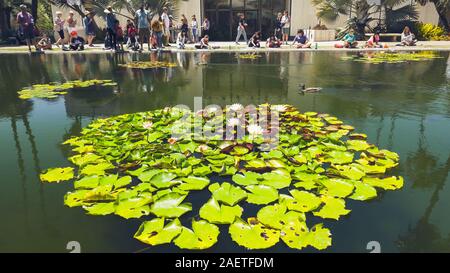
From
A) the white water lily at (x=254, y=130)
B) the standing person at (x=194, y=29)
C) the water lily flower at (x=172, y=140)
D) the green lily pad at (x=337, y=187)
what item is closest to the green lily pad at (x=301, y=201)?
the green lily pad at (x=337, y=187)

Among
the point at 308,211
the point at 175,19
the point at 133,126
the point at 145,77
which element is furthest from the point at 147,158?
the point at 175,19

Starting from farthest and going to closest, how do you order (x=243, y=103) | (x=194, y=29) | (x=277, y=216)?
(x=194, y=29) → (x=243, y=103) → (x=277, y=216)

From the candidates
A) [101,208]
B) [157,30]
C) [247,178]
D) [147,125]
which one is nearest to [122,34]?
[157,30]

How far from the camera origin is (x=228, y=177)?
3418 mm

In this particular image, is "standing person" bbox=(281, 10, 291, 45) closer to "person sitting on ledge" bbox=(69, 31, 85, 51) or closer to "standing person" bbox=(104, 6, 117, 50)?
"standing person" bbox=(104, 6, 117, 50)

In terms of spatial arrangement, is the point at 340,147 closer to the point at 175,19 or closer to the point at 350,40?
the point at 350,40

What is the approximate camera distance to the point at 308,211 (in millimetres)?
2779

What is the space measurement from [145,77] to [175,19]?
44.5 feet

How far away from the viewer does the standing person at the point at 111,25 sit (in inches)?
597

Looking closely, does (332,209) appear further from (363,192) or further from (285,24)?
(285,24)

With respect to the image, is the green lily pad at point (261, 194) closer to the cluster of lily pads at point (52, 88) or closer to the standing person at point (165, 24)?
the cluster of lily pads at point (52, 88)

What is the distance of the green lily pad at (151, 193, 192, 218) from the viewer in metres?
2.71

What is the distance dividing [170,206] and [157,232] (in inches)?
13.4

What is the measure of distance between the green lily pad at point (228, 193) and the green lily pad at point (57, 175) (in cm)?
147
